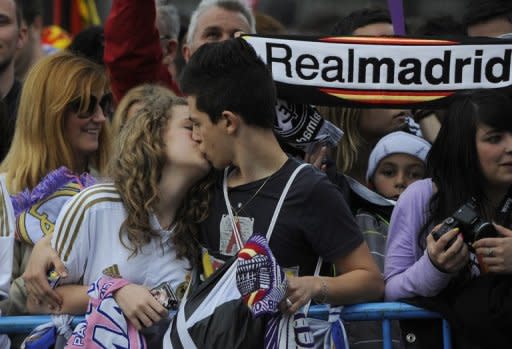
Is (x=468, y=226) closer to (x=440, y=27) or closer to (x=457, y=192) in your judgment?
(x=457, y=192)

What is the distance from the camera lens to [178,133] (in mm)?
4801

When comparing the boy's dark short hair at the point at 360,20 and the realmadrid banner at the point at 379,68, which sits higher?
the boy's dark short hair at the point at 360,20

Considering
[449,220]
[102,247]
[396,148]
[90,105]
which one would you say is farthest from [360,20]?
[102,247]

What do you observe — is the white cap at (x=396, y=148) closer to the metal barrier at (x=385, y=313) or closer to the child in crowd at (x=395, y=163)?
the child in crowd at (x=395, y=163)

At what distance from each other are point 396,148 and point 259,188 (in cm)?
124

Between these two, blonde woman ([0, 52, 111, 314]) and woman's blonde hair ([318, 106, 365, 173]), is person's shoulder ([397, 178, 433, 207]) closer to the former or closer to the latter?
woman's blonde hair ([318, 106, 365, 173])

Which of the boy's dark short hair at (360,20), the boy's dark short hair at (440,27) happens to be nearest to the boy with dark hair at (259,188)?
the boy's dark short hair at (360,20)

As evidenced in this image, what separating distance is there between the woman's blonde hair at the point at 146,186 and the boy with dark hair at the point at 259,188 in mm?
79

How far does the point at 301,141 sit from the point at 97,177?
102cm

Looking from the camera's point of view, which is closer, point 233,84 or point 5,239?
point 233,84

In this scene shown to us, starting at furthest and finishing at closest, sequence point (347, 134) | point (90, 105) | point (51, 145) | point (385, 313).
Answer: point (347, 134) < point (90, 105) < point (51, 145) < point (385, 313)

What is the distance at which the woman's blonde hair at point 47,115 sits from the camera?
5.31m

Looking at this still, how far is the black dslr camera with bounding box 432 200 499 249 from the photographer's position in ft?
14.3

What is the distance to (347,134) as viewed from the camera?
18.9ft
